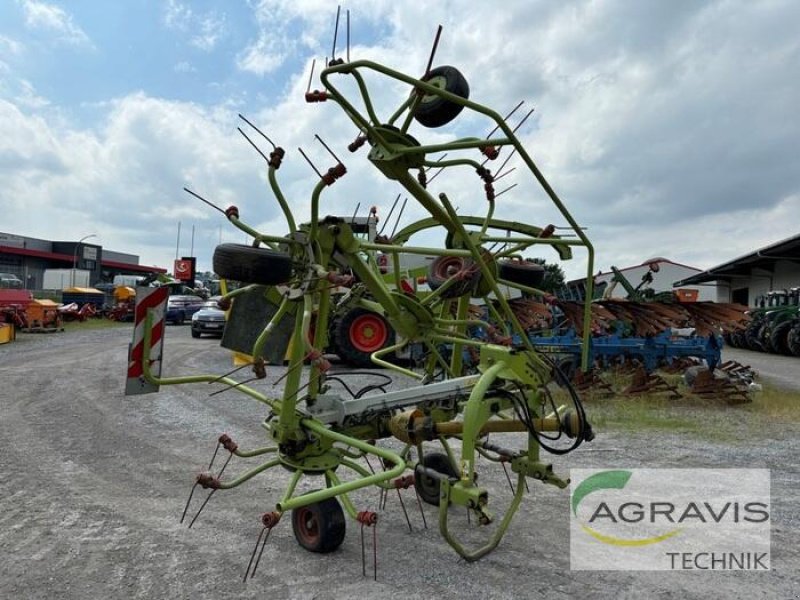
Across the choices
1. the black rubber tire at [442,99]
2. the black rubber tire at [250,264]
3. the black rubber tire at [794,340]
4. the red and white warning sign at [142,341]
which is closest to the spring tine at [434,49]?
the black rubber tire at [442,99]

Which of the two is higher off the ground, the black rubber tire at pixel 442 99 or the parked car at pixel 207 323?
the black rubber tire at pixel 442 99

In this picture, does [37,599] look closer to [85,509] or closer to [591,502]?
Result: [85,509]

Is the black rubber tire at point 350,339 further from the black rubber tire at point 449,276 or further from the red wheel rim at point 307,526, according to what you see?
the red wheel rim at point 307,526

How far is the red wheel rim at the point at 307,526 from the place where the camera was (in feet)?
11.4

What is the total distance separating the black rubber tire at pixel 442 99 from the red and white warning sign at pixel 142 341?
79.4 inches

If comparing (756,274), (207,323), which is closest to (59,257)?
(207,323)

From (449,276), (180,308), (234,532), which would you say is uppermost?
(180,308)

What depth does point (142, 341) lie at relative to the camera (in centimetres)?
385

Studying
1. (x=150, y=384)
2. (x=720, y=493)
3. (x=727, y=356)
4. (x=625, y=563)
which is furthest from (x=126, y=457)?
(x=727, y=356)

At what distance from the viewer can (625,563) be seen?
3361 millimetres

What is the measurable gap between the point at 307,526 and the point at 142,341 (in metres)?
1.51

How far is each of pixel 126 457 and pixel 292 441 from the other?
8.52 feet

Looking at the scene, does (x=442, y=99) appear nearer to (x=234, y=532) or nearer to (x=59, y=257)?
(x=234, y=532)

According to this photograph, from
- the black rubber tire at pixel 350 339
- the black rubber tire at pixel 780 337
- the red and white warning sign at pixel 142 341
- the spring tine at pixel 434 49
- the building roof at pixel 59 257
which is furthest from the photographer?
the building roof at pixel 59 257
